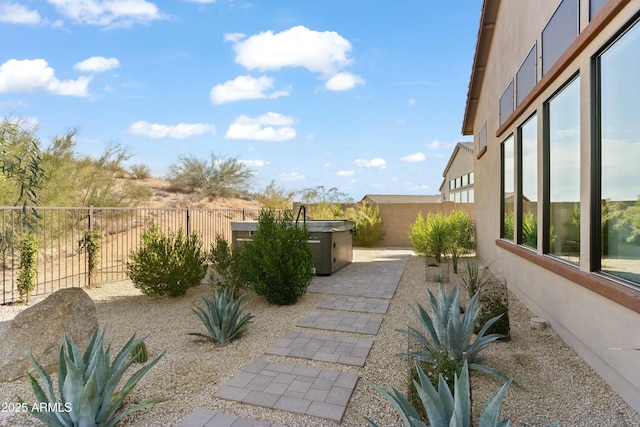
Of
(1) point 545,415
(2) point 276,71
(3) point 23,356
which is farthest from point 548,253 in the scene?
(2) point 276,71

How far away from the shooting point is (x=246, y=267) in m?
5.52

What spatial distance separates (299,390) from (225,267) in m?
3.32

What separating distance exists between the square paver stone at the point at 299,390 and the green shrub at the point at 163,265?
10.3 ft

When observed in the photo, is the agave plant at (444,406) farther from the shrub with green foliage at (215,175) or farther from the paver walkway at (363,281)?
the shrub with green foliage at (215,175)

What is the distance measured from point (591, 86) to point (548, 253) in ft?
6.96

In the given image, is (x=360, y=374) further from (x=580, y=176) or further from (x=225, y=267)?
(x=225, y=267)

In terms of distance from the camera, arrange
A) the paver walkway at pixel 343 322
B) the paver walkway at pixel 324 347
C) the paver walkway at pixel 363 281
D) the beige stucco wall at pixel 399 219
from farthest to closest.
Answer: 1. the beige stucco wall at pixel 399 219
2. the paver walkway at pixel 363 281
3. the paver walkway at pixel 343 322
4. the paver walkway at pixel 324 347

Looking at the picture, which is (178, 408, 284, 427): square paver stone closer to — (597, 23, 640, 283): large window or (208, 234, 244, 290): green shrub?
(597, 23, 640, 283): large window

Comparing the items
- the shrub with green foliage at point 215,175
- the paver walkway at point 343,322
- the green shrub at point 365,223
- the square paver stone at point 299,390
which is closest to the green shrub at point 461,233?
the green shrub at point 365,223

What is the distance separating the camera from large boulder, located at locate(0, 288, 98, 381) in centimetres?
318

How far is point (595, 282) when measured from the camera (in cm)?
292

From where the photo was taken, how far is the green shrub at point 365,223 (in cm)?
1370

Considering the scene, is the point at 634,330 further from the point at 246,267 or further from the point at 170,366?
the point at 246,267

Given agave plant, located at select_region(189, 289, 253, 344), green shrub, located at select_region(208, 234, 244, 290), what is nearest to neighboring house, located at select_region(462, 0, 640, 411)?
agave plant, located at select_region(189, 289, 253, 344)
